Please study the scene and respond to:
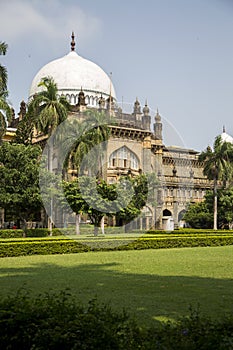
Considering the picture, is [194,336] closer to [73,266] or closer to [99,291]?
[99,291]

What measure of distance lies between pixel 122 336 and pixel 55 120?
31.1m

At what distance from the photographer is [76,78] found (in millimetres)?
59156

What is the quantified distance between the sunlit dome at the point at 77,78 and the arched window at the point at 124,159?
9180 millimetres

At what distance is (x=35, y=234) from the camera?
35281mm

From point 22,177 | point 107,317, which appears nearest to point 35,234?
point 22,177

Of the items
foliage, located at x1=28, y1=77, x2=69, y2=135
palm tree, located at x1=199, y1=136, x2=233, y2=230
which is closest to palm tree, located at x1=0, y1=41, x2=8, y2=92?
foliage, located at x1=28, y1=77, x2=69, y2=135

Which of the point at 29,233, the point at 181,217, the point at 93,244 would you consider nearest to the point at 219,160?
the point at 181,217

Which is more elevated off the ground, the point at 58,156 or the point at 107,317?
the point at 58,156

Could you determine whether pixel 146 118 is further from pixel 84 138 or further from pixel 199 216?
pixel 84 138

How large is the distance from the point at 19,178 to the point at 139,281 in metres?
23.5

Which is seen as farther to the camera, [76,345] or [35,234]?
[35,234]

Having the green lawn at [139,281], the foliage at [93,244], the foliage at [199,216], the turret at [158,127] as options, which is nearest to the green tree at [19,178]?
the foliage at [93,244]

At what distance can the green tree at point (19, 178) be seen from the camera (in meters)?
34.3

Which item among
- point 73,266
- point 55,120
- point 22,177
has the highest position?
point 55,120
